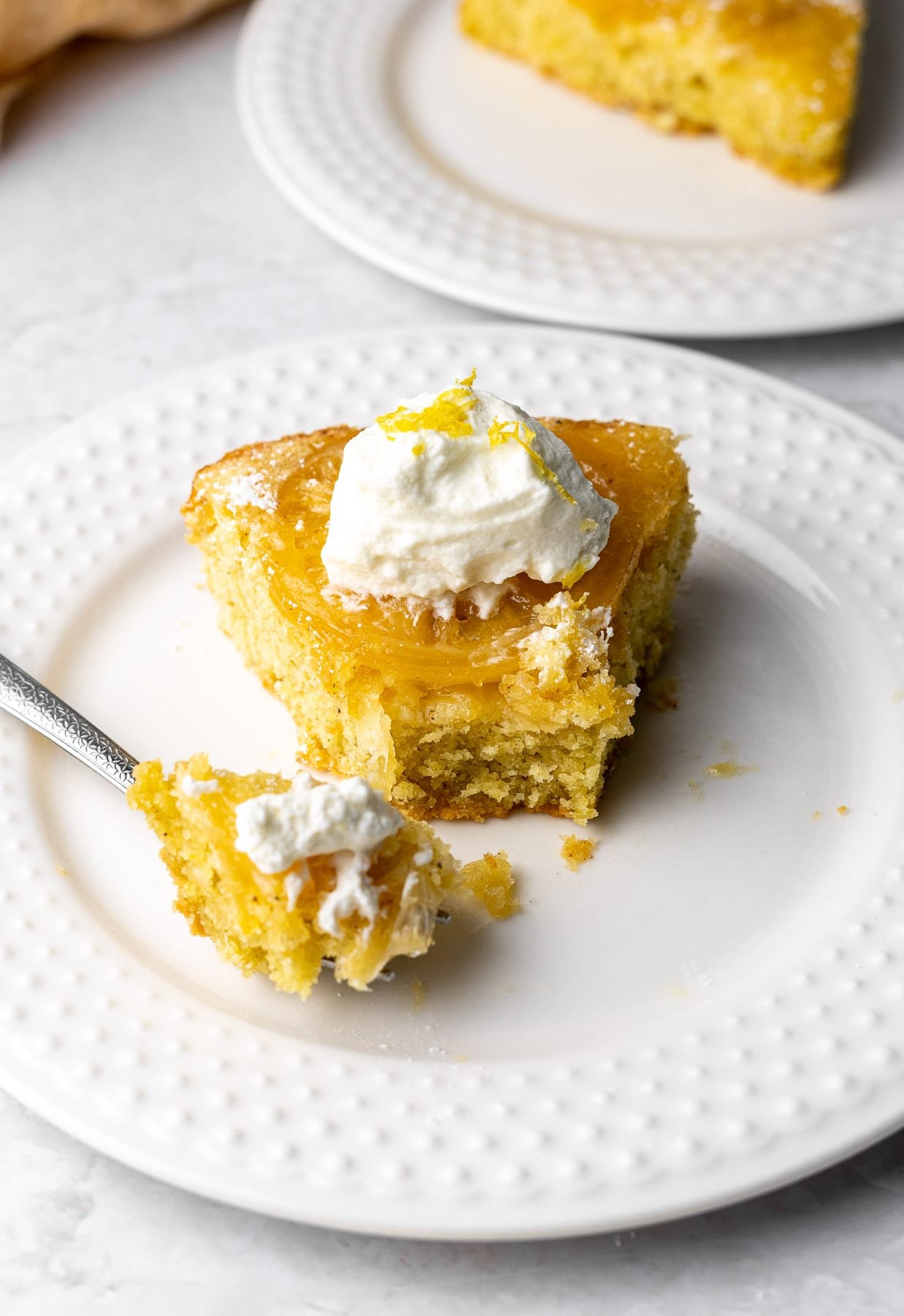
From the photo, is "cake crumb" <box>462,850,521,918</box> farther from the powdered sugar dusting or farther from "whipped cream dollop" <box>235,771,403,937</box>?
the powdered sugar dusting

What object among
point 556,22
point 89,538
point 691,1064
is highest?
point 556,22

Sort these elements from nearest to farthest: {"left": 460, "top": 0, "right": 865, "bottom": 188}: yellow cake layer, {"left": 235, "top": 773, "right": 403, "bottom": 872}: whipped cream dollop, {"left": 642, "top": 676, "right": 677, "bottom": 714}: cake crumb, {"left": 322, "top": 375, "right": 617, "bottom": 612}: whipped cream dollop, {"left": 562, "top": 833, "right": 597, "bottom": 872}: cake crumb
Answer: {"left": 235, "top": 773, "right": 403, "bottom": 872}: whipped cream dollop
{"left": 322, "top": 375, "right": 617, "bottom": 612}: whipped cream dollop
{"left": 562, "top": 833, "right": 597, "bottom": 872}: cake crumb
{"left": 642, "top": 676, "right": 677, "bottom": 714}: cake crumb
{"left": 460, "top": 0, "right": 865, "bottom": 188}: yellow cake layer

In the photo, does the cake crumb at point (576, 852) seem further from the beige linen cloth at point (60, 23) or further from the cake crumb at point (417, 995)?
the beige linen cloth at point (60, 23)

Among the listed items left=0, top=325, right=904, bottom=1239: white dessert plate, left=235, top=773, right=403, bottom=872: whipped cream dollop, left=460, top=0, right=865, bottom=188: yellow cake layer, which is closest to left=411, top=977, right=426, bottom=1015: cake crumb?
left=0, top=325, right=904, bottom=1239: white dessert plate

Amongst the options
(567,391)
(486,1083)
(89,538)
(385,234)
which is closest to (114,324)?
(385,234)

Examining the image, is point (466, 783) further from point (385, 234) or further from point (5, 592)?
point (385, 234)

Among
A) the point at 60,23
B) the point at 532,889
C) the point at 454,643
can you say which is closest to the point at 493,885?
the point at 532,889
